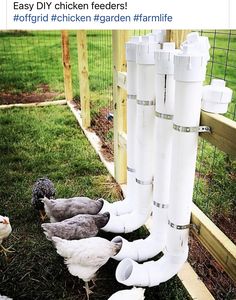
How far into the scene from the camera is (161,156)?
1.22 m

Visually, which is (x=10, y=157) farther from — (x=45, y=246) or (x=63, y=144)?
(x=45, y=246)

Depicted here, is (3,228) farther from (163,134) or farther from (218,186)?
(218,186)

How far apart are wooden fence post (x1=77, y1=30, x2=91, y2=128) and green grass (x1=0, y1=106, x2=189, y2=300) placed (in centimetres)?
13

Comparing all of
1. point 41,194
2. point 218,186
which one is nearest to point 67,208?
point 41,194

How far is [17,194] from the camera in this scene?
1985 mm

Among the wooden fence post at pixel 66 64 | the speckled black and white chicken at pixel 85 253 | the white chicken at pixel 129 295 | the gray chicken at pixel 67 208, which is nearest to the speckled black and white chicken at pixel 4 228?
the gray chicken at pixel 67 208

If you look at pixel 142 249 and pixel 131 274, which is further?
pixel 142 249

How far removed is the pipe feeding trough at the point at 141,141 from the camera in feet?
4.02

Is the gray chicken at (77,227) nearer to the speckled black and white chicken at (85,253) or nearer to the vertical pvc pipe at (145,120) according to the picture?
the speckled black and white chicken at (85,253)

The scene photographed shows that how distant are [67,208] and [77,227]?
175mm

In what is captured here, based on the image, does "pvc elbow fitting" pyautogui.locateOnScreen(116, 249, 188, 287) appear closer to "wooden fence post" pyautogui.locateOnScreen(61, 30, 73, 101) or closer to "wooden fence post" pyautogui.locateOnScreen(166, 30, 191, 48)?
"wooden fence post" pyautogui.locateOnScreen(166, 30, 191, 48)

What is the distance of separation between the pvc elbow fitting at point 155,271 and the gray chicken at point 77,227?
8.3 inches

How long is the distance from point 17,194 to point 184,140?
4.06 feet

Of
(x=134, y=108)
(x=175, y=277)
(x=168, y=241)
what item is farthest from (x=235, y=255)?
(x=134, y=108)
